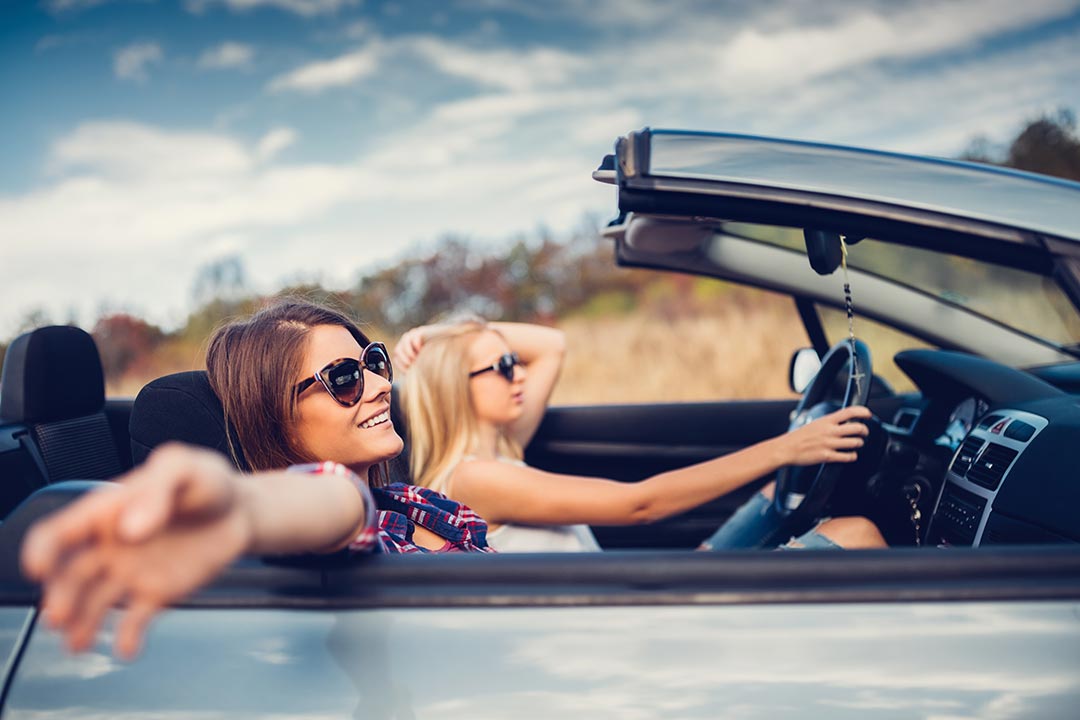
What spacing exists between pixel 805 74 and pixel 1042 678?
13.1 m

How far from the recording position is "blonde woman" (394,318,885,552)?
2219 millimetres

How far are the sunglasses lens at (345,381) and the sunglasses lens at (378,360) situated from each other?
0.13 meters

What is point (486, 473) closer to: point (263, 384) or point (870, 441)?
point (263, 384)

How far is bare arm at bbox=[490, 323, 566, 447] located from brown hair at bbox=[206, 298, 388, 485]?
4.42 feet

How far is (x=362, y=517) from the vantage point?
121 centimetres

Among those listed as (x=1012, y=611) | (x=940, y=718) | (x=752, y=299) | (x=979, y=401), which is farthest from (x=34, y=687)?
(x=752, y=299)

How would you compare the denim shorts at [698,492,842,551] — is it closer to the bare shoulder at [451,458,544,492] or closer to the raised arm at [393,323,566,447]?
the bare shoulder at [451,458,544,492]

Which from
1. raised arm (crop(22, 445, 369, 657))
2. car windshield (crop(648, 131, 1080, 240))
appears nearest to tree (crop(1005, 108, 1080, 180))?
car windshield (crop(648, 131, 1080, 240))

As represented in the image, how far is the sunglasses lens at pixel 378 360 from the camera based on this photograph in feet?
6.57

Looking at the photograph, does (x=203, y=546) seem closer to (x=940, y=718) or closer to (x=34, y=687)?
(x=34, y=687)

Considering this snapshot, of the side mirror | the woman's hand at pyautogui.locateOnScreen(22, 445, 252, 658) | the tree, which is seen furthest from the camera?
the tree

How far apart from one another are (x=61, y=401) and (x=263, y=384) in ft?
3.04

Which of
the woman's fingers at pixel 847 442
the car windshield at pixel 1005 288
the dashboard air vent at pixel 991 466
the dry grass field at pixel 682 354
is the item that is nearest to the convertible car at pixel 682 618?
the dashboard air vent at pixel 991 466

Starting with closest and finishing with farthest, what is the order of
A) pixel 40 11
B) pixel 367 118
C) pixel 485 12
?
pixel 40 11
pixel 485 12
pixel 367 118
